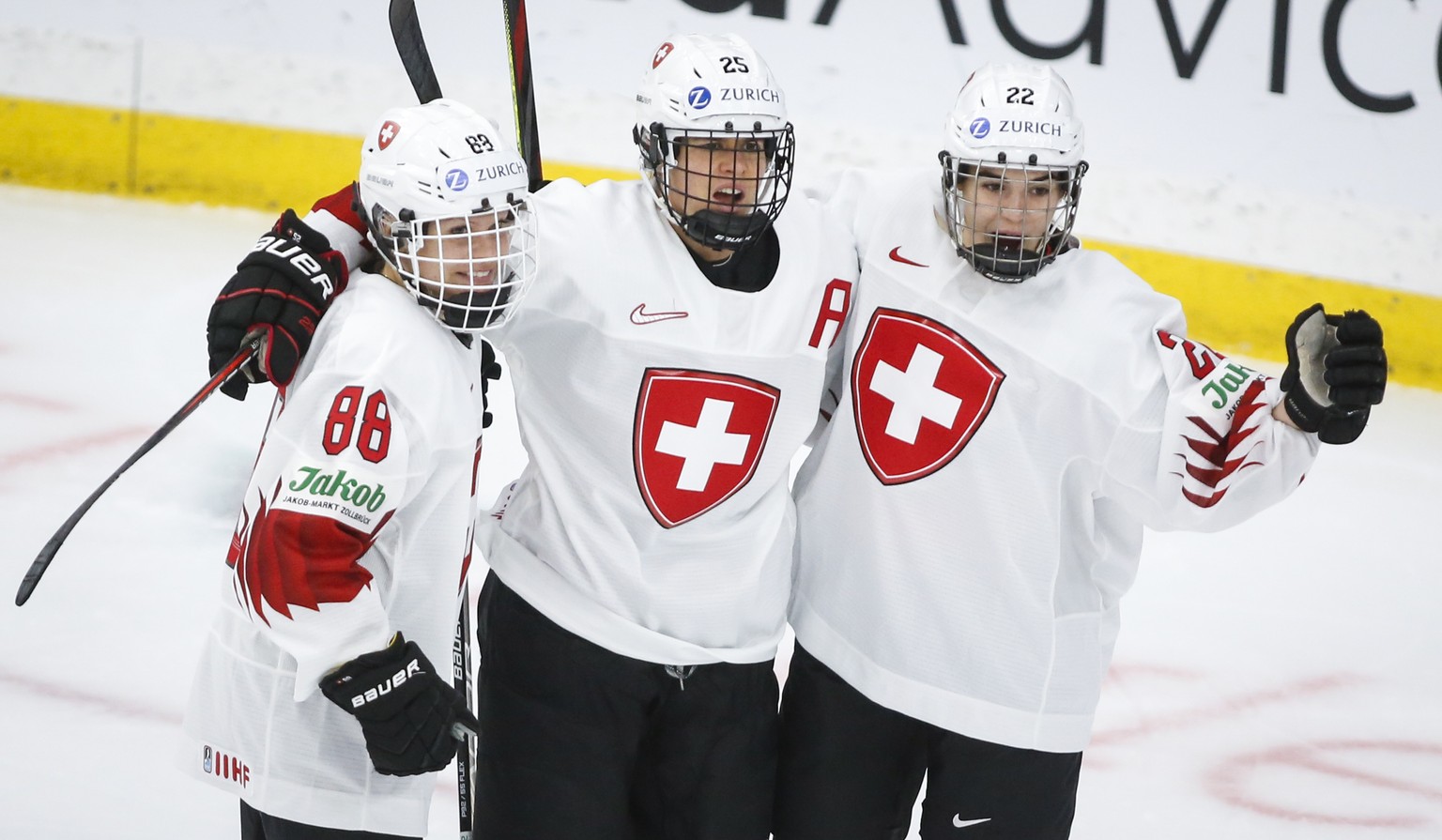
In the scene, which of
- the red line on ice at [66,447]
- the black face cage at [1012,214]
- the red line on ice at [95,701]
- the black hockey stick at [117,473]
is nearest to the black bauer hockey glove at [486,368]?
the black hockey stick at [117,473]

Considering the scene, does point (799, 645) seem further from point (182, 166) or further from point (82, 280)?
point (182, 166)

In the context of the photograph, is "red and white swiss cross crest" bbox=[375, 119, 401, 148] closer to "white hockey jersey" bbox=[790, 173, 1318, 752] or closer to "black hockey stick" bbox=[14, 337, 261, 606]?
"black hockey stick" bbox=[14, 337, 261, 606]

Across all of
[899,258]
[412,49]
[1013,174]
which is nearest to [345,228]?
[412,49]

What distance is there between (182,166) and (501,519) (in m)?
3.38

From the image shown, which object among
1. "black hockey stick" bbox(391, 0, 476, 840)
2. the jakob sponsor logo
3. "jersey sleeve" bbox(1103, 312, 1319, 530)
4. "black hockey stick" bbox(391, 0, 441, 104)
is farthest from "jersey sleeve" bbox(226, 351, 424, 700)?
"jersey sleeve" bbox(1103, 312, 1319, 530)

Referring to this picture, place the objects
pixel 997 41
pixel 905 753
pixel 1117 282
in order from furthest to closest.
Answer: pixel 997 41, pixel 905 753, pixel 1117 282

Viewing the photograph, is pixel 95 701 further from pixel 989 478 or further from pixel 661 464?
pixel 989 478

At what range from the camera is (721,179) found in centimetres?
185

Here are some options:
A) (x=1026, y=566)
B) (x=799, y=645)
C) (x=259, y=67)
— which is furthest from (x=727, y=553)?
(x=259, y=67)

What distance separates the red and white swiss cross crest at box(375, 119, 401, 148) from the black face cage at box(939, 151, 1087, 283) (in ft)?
2.19

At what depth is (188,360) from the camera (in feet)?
13.2

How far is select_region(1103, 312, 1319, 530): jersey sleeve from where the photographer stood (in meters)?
1.82

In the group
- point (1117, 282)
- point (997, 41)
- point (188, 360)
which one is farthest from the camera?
point (997, 41)

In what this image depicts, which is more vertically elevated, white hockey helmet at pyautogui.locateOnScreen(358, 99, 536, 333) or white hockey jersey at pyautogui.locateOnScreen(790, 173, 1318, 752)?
white hockey helmet at pyautogui.locateOnScreen(358, 99, 536, 333)
